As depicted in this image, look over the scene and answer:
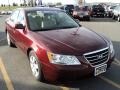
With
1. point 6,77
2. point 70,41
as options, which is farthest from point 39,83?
point 70,41

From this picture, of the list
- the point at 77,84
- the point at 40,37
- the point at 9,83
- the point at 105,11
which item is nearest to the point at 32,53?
the point at 40,37

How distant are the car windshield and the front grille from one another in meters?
1.59

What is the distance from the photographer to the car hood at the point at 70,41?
18.6 ft

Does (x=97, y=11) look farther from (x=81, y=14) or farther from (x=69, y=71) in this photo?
(x=69, y=71)

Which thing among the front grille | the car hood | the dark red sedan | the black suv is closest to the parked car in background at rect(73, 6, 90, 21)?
the black suv

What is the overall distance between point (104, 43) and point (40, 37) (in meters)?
1.43

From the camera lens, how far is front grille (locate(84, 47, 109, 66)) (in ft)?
18.5

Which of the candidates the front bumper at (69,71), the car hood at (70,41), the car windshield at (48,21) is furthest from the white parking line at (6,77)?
the car windshield at (48,21)

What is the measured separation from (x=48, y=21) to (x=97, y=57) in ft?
6.85

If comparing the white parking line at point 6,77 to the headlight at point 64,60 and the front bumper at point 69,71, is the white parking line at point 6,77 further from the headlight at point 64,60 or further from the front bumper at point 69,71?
the headlight at point 64,60

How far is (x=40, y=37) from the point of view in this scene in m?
6.43

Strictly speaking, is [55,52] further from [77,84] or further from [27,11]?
[27,11]

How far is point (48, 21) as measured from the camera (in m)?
7.36

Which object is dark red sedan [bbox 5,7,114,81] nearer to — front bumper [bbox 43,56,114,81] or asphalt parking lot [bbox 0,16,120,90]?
front bumper [bbox 43,56,114,81]
